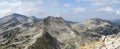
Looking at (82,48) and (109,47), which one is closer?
(109,47)

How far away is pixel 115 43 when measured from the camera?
59.0 meters

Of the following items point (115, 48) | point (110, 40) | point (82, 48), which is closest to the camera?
point (115, 48)

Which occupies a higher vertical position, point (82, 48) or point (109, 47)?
point (109, 47)

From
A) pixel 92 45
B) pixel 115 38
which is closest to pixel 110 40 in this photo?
pixel 115 38

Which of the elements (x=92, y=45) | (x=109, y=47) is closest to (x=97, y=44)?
(x=92, y=45)

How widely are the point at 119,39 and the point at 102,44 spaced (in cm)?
448

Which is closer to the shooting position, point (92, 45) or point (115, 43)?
point (115, 43)

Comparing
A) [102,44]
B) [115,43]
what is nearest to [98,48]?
[102,44]

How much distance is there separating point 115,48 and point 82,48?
12340 millimetres

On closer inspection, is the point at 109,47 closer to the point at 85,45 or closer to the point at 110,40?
the point at 110,40

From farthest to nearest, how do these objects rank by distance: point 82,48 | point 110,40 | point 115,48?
point 82,48 → point 110,40 → point 115,48

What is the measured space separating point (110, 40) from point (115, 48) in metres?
4.39

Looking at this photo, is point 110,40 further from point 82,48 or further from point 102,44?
point 82,48

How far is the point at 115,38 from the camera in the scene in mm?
61719
